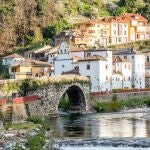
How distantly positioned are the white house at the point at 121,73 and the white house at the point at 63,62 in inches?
263

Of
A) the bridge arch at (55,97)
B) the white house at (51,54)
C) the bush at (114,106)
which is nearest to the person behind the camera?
the bridge arch at (55,97)

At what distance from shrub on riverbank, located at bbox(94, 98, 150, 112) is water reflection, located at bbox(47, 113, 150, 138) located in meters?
4.58

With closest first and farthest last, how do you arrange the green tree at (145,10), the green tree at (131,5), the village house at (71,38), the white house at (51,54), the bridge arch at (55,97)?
the bridge arch at (55,97) → the white house at (51,54) → the village house at (71,38) → the green tree at (145,10) → the green tree at (131,5)

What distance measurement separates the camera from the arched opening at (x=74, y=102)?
257 ft

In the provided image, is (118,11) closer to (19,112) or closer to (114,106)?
(114,106)

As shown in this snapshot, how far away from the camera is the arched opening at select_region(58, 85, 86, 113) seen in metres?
78.3

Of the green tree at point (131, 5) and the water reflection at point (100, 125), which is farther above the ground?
the green tree at point (131, 5)

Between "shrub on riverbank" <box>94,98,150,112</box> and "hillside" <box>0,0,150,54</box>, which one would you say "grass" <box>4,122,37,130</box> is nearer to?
"shrub on riverbank" <box>94,98,150,112</box>

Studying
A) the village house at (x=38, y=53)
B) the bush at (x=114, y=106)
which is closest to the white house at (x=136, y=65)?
the village house at (x=38, y=53)

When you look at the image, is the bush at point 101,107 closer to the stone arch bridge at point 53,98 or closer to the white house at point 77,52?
the stone arch bridge at point 53,98

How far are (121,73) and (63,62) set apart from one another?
8.65 m

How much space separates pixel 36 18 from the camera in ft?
402

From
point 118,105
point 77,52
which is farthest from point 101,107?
point 77,52

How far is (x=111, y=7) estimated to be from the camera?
14512cm
